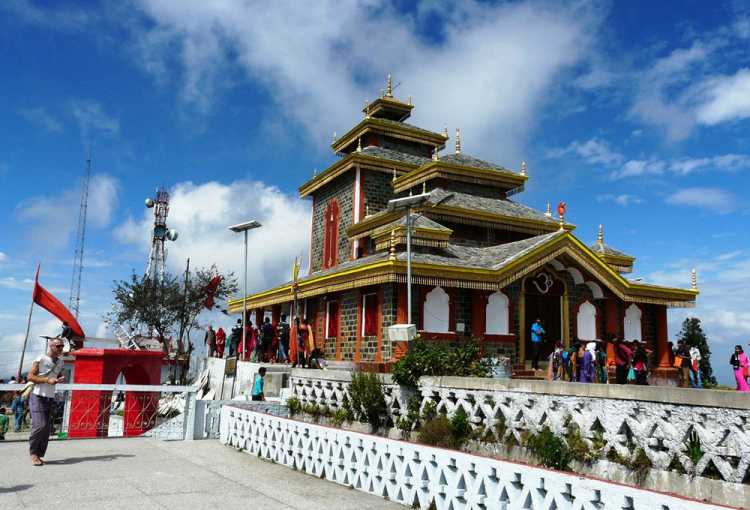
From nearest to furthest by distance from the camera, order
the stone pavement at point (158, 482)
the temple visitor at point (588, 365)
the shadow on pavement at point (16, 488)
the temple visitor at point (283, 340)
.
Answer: the stone pavement at point (158, 482)
the shadow on pavement at point (16, 488)
the temple visitor at point (588, 365)
the temple visitor at point (283, 340)

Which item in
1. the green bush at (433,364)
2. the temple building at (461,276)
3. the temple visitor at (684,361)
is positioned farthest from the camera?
the temple building at (461,276)

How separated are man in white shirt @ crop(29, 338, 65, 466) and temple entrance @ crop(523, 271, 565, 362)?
46.5ft

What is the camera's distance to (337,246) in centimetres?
2738

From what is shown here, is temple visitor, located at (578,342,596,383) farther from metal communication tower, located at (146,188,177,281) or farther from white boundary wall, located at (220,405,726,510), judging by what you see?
metal communication tower, located at (146,188,177,281)

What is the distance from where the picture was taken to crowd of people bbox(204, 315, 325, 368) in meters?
18.2

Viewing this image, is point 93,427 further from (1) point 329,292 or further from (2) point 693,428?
(2) point 693,428

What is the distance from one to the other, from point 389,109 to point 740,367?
67.3 ft

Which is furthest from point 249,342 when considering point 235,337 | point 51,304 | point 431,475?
point 431,475

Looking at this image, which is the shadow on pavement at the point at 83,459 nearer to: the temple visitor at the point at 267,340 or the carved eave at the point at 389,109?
the temple visitor at the point at 267,340

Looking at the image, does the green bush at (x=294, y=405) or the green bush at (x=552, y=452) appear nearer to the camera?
the green bush at (x=552, y=452)

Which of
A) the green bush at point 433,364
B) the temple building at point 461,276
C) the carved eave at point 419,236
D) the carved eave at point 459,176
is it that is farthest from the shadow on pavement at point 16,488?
the carved eave at point 459,176

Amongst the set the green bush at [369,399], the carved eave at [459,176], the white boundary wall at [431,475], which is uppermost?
the carved eave at [459,176]

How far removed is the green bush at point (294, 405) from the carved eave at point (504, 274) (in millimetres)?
4547

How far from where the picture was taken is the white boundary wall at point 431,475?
5.63m
